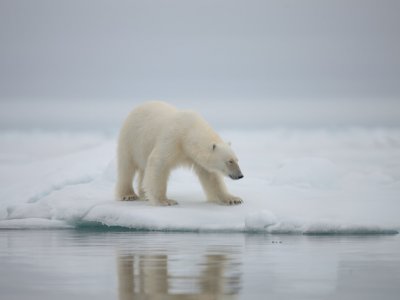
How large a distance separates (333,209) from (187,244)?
338 centimetres

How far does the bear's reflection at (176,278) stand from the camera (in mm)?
5910

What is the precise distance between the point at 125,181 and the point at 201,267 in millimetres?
6687

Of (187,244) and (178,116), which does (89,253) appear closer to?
(187,244)

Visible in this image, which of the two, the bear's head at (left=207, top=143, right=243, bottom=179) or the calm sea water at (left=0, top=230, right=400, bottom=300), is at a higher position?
the bear's head at (left=207, top=143, right=243, bottom=179)

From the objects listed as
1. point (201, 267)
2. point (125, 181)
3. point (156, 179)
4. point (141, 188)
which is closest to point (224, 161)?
point (156, 179)

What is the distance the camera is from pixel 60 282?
6.64 m

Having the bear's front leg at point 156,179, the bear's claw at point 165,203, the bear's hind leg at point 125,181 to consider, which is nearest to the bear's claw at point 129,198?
the bear's hind leg at point 125,181

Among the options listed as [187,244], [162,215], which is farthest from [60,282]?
[162,215]

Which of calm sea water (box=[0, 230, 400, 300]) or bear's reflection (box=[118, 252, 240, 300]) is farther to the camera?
calm sea water (box=[0, 230, 400, 300])

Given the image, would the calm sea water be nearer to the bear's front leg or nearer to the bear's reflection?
the bear's reflection

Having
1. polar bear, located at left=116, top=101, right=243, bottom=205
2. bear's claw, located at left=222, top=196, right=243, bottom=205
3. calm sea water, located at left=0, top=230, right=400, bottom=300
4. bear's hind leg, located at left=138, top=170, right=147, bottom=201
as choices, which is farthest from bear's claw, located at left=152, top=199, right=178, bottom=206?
calm sea water, located at left=0, top=230, right=400, bottom=300

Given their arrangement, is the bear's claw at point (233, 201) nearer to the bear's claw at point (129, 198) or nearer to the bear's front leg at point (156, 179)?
the bear's front leg at point (156, 179)

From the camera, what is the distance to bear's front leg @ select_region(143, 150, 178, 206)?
12672 mm

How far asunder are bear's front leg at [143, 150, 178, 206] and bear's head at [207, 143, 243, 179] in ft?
2.45
